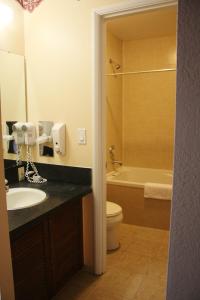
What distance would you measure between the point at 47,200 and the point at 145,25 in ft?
8.18

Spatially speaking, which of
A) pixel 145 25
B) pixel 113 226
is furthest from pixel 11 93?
pixel 145 25

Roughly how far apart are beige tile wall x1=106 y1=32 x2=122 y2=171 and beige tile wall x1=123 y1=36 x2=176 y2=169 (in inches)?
4.9

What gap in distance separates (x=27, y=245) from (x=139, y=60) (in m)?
3.10

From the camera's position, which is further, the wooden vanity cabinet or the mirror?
the mirror

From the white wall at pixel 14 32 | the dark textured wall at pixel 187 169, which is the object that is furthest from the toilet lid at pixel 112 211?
the dark textured wall at pixel 187 169

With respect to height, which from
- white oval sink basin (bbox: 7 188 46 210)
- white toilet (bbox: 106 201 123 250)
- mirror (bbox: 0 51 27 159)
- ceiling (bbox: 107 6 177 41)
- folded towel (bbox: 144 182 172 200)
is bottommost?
white toilet (bbox: 106 201 123 250)

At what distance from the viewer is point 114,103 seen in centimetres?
373

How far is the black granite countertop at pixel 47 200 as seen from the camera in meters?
1.48

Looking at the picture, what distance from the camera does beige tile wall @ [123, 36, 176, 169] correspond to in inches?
145

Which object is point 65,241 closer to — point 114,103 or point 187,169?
point 187,169

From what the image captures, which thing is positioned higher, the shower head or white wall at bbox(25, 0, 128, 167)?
the shower head

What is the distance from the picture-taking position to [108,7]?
1861mm

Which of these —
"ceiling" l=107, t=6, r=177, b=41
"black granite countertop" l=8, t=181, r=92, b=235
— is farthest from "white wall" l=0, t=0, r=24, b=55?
"black granite countertop" l=8, t=181, r=92, b=235

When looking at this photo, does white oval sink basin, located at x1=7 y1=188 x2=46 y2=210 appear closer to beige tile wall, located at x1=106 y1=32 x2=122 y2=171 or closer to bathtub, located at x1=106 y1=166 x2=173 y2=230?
bathtub, located at x1=106 y1=166 x2=173 y2=230
